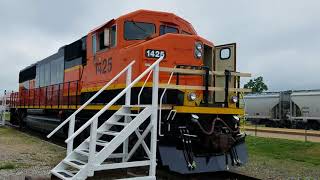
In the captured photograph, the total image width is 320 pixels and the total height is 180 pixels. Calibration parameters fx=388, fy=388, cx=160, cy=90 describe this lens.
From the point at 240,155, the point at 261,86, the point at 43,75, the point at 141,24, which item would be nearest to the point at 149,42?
the point at 141,24

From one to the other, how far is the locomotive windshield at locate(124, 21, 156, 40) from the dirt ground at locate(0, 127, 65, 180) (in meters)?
3.50

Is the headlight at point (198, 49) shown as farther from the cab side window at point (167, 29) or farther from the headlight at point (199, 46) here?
the cab side window at point (167, 29)

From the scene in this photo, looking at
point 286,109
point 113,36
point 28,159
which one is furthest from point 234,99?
point 286,109

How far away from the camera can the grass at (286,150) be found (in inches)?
500

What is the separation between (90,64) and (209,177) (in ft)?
14.4

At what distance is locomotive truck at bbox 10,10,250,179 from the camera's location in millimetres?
6883

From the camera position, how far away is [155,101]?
689 cm

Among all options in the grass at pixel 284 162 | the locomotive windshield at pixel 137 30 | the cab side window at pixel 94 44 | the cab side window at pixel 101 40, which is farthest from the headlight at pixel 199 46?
the grass at pixel 284 162

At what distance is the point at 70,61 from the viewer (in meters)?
12.6

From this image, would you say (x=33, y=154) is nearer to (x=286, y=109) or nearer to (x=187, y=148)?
(x=187, y=148)

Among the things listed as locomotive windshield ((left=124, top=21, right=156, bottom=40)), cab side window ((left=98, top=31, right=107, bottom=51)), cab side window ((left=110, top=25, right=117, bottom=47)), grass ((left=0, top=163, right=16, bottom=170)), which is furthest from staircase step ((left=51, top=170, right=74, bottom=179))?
cab side window ((left=98, top=31, right=107, bottom=51))

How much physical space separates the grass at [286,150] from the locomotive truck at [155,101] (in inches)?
196

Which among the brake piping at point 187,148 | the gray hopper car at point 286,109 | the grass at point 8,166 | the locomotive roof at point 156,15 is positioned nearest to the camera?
the brake piping at point 187,148

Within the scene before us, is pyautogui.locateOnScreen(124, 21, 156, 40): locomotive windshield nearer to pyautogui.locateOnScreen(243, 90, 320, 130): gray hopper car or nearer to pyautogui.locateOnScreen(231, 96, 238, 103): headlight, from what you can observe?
pyautogui.locateOnScreen(231, 96, 238, 103): headlight
